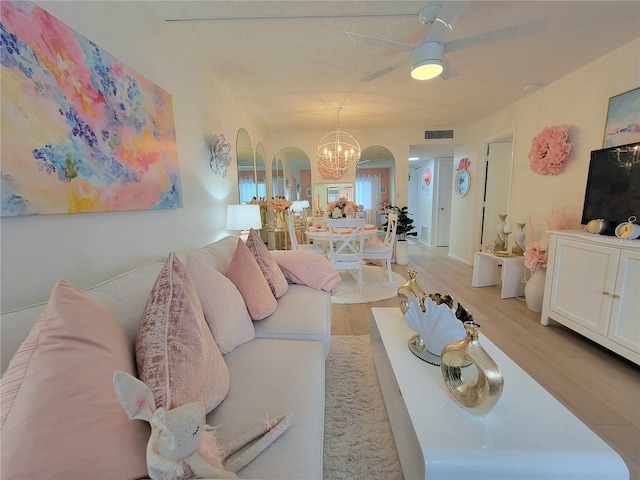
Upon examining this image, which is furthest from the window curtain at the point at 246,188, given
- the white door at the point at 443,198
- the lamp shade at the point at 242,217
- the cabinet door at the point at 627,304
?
the white door at the point at 443,198

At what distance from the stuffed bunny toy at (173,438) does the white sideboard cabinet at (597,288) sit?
2487 mm

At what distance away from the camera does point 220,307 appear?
44.9 inches

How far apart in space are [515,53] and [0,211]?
342cm

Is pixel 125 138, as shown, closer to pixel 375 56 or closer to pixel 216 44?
pixel 216 44

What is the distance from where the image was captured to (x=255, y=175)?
379 centimetres

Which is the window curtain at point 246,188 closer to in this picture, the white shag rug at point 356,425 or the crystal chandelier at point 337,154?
the crystal chandelier at point 337,154

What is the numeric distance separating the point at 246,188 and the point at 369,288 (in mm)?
2102

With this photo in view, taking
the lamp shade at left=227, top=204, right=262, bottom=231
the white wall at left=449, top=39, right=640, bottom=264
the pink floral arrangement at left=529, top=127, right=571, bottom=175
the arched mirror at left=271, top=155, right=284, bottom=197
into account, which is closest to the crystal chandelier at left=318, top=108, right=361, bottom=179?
the arched mirror at left=271, top=155, right=284, bottom=197

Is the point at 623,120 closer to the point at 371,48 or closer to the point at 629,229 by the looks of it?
the point at 629,229

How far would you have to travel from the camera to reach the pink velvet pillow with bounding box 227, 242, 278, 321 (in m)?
1.42

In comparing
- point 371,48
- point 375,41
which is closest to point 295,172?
point 371,48

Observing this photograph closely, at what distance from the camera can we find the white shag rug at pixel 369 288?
9.78ft

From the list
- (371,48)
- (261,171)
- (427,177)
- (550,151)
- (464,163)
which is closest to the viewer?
(371,48)

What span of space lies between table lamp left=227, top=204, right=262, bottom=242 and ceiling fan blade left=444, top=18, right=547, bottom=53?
6.80ft
